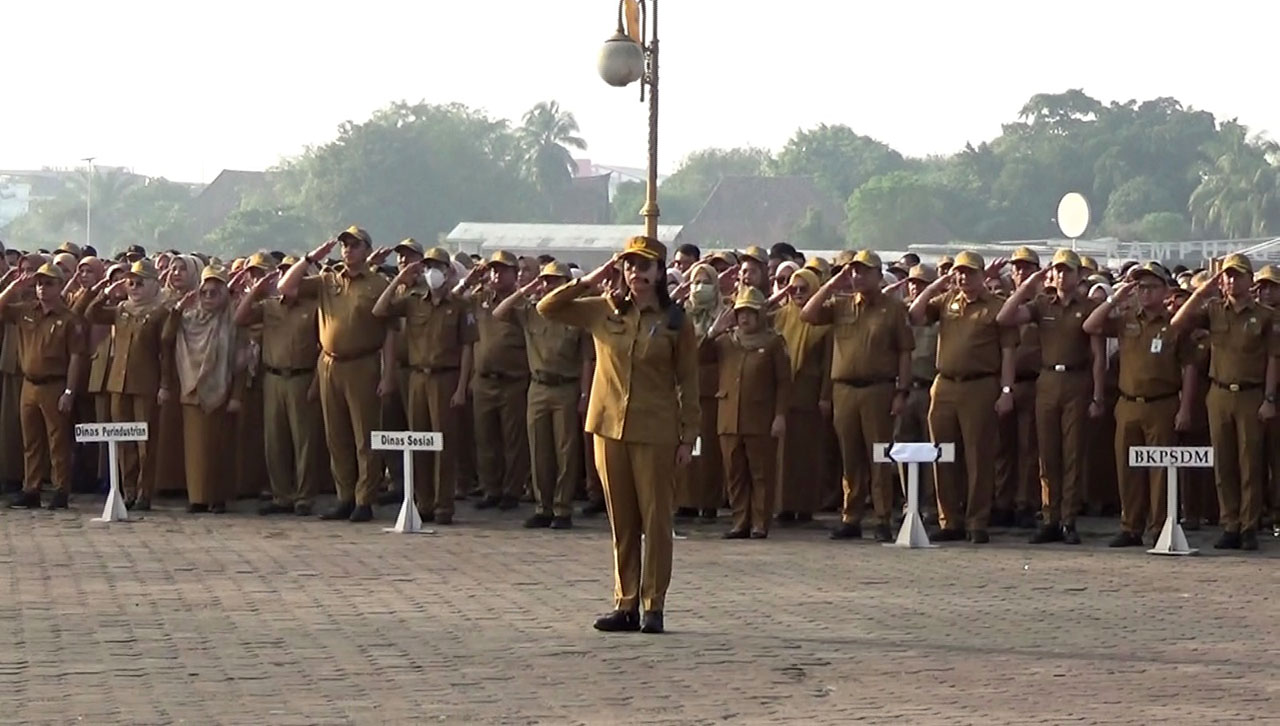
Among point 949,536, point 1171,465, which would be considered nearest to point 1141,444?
point 1171,465

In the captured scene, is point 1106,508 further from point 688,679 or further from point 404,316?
point 688,679

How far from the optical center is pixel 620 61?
72.8ft

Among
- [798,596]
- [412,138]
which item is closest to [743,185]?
[412,138]

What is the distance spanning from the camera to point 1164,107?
4286 inches

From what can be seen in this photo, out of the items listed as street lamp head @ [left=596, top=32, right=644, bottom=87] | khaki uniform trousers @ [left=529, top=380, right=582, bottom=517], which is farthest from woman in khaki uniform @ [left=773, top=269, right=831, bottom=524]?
street lamp head @ [left=596, top=32, right=644, bottom=87]

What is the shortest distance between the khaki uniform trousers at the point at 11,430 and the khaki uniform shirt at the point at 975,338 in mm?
8336

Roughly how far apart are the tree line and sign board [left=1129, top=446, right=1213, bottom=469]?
248 feet

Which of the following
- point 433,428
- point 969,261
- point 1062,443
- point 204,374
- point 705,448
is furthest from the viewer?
point 204,374

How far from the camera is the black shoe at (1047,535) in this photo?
57.0ft

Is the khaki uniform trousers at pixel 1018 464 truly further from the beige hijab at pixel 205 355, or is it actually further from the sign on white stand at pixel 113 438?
the sign on white stand at pixel 113 438

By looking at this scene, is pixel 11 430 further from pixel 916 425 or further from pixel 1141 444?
pixel 1141 444

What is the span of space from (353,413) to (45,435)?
2.99 metres

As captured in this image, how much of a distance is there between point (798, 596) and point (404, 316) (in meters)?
5.68

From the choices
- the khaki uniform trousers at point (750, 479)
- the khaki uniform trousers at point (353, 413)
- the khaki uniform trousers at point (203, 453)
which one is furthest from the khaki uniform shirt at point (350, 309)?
the khaki uniform trousers at point (750, 479)
